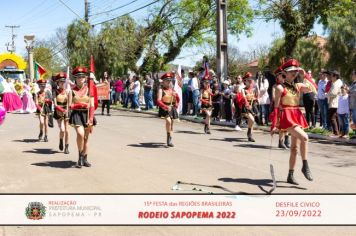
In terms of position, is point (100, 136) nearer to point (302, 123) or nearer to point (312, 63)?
point (302, 123)

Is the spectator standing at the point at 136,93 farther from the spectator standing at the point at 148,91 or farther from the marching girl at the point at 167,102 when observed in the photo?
the marching girl at the point at 167,102

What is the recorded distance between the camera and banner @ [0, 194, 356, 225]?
5.79 meters

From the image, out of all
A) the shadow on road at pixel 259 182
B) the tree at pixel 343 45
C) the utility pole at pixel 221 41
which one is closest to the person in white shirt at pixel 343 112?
the shadow on road at pixel 259 182

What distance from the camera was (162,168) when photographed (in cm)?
991

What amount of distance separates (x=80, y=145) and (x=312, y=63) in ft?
134

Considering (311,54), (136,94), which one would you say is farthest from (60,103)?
(311,54)

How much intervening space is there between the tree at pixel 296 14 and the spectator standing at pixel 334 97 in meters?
13.4

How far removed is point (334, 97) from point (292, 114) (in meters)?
6.82

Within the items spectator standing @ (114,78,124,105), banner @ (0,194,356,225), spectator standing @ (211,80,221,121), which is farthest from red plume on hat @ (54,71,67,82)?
spectator standing @ (114,78,124,105)

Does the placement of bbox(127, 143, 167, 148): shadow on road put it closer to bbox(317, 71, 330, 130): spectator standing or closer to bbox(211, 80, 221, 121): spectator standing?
bbox(317, 71, 330, 130): spectator standing

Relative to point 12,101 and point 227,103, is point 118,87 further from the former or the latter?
point 227,103

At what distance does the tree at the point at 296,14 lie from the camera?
2752 centimetres

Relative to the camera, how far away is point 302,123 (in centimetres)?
849
